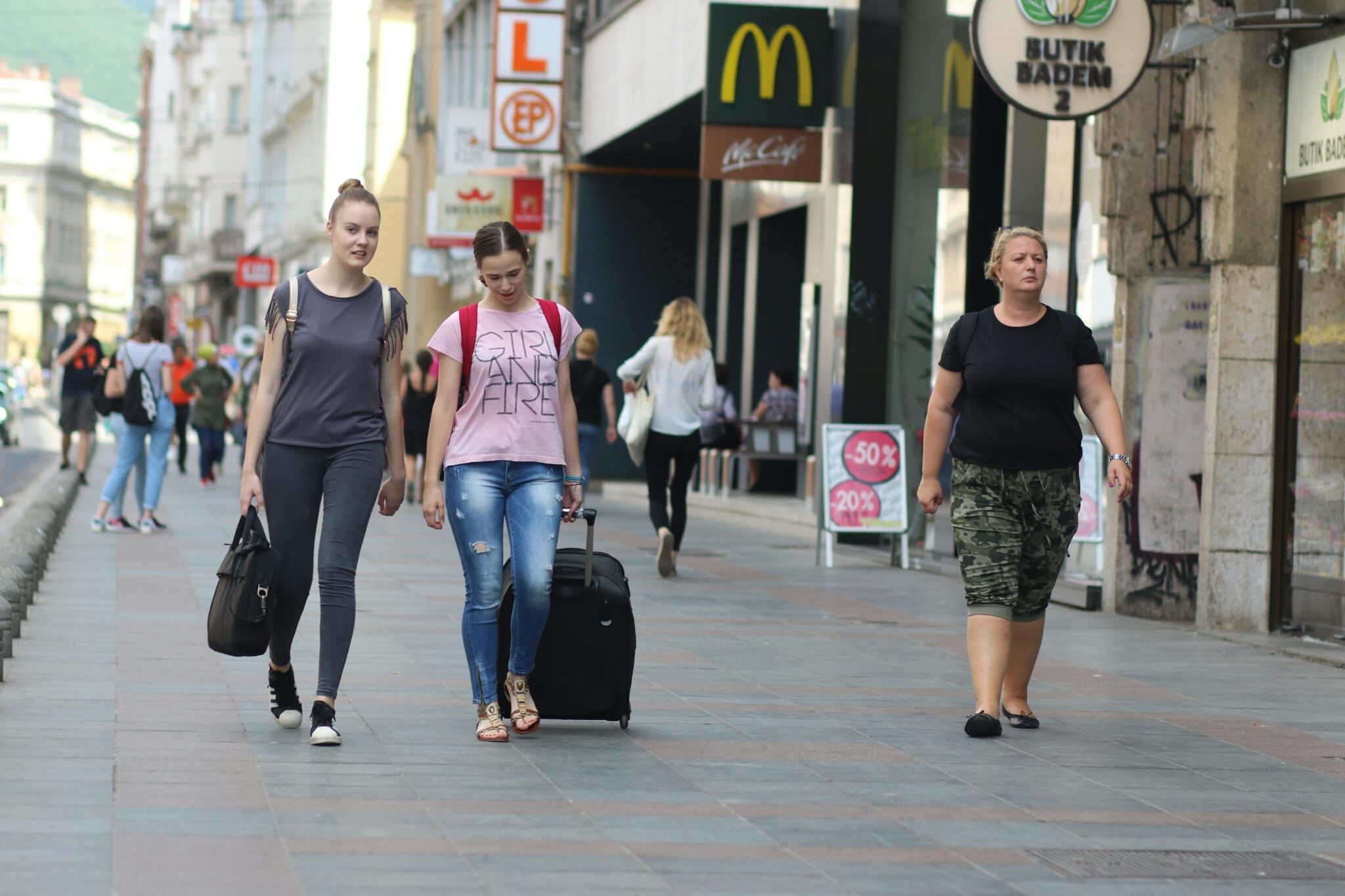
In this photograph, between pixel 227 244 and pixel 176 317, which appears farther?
pixel 227 244

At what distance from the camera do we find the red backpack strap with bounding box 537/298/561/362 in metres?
6.98

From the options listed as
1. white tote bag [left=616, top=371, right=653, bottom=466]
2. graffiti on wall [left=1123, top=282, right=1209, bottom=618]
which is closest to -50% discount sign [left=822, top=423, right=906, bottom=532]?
white tote bag [left=616, top=371, right=653, bottom=466]

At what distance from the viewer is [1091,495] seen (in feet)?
41.2

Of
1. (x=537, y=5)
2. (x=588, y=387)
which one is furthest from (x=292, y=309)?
(x=537, y=5)

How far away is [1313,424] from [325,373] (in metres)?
5.98

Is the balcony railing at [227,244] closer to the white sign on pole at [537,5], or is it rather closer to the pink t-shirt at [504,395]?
the white sign on pole at [537,5]

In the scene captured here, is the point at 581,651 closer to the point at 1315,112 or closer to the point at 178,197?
the point at 1315,112

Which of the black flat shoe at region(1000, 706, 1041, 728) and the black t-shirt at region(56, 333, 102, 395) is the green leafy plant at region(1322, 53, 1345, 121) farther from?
the black t-shirt at region(56, 333, 102, 395)

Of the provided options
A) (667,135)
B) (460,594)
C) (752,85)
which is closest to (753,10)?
(752,85)

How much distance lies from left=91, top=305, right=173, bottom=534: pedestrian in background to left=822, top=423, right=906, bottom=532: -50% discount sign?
5053 millimetres

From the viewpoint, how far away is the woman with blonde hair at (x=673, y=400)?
43.5 feet

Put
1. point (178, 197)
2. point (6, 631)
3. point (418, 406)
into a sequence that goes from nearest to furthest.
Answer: point (6, 631) < point (418, 406) < point (178, 197)

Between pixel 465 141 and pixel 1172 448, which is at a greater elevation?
pixel 465 141

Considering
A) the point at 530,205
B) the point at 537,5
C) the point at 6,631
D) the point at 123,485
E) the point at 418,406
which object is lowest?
the point at 6,631
